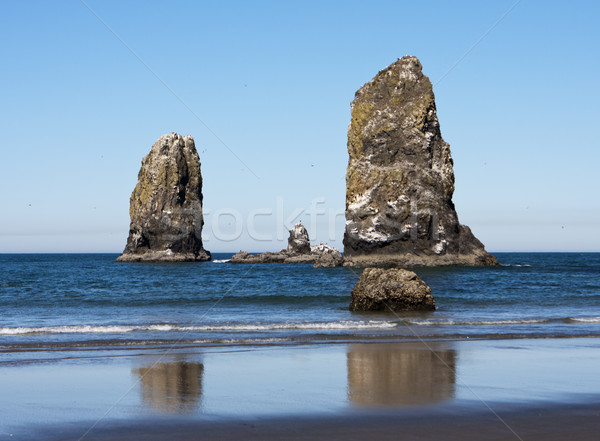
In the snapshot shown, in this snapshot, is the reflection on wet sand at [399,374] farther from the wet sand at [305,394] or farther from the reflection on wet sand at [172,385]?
the reflection on wet sand at [172,385]

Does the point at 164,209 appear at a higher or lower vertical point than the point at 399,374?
higher

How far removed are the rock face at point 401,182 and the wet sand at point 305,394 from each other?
2444 inches

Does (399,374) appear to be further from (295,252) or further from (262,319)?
(295,252)

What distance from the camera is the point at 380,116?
81875 millimetres

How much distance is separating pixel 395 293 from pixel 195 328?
8.05m

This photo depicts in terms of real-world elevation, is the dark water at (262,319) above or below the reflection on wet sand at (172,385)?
below

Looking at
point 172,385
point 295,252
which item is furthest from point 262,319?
point 295,252

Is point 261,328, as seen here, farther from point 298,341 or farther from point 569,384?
point 569,384

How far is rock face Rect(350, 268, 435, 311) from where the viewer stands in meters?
25.0

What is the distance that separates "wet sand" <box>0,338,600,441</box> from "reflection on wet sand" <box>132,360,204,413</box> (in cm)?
3

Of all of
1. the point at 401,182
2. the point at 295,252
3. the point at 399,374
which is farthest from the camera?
the point at 295,252

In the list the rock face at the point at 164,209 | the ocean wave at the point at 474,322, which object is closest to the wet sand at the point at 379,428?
the ocean wave at the point at 474,322

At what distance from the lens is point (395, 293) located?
2491cm

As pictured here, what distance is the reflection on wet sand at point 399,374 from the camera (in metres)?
10.3
